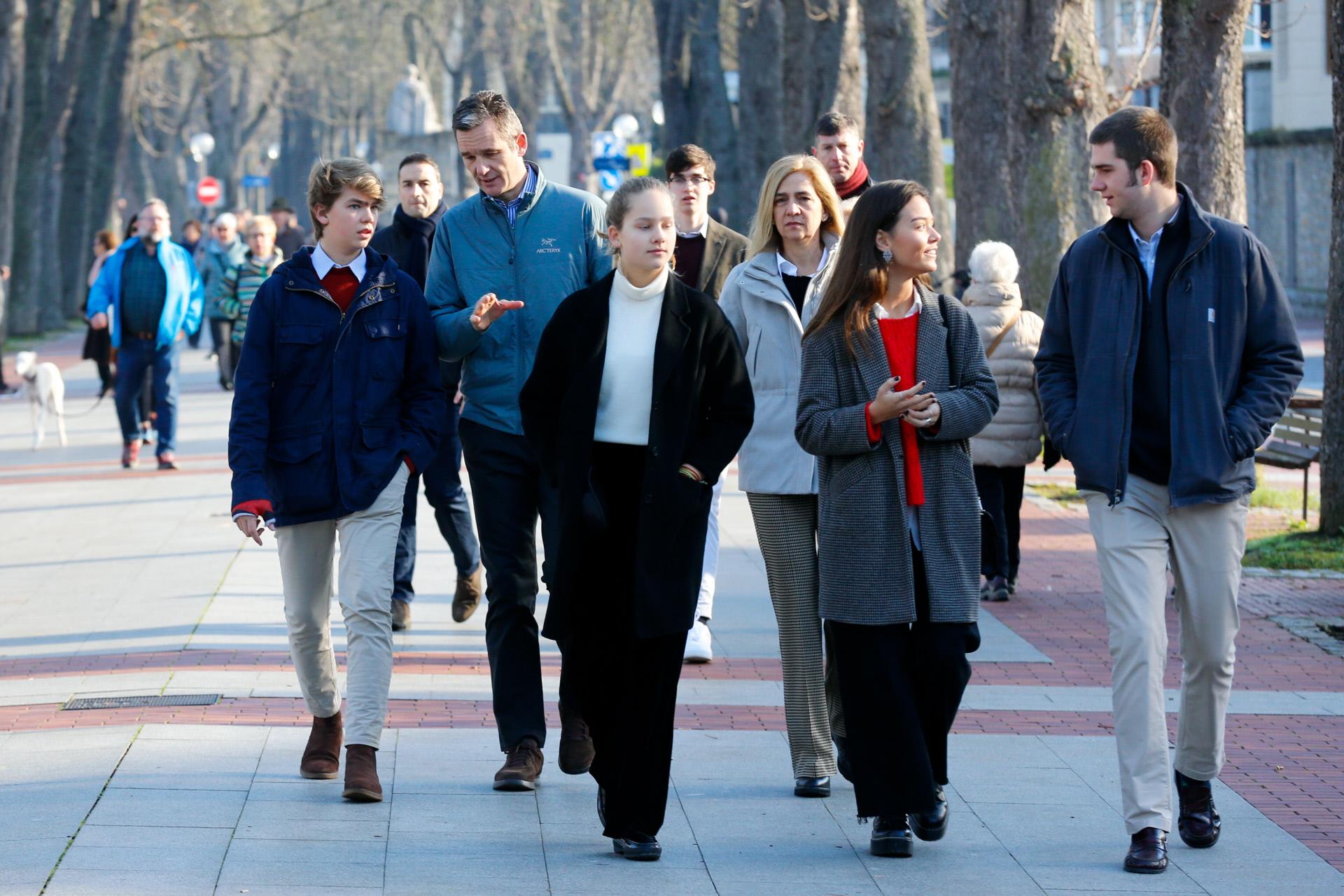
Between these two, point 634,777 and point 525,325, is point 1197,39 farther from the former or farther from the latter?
point 634,777

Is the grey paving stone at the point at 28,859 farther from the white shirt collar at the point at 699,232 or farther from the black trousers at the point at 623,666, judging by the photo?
the white shirt collar at the point at 699,232

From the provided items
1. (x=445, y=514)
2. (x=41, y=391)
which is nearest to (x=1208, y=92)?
(x=445, y=514)

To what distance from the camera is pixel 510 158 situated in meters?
6.14

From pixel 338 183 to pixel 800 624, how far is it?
200cm

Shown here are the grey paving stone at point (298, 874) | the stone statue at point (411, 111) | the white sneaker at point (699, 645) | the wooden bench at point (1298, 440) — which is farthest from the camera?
the stone statue at point (411, 111)

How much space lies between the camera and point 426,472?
343 inches

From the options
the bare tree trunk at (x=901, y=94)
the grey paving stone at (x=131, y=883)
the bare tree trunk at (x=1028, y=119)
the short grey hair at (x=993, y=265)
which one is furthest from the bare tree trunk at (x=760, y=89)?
the grey paving stone at (x=131, y=883)

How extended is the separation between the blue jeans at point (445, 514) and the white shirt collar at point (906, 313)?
11.2 ft

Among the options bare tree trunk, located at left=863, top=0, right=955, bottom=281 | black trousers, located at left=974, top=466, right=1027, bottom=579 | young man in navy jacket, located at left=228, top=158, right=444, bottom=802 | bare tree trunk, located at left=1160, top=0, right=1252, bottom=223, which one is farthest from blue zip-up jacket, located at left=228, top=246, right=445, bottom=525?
bare tree trunk, located at left=863, top=0, right=955, bottom=281

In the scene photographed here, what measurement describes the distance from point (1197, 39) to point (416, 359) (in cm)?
848

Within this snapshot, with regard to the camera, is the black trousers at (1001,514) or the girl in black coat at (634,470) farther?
the black trousers at (1001,514)

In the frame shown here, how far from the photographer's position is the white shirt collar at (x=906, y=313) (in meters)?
5.55

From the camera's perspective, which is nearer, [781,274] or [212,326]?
[781,274]

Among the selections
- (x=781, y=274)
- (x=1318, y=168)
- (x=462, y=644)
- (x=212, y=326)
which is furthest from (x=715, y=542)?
(x=1318, y=168)
